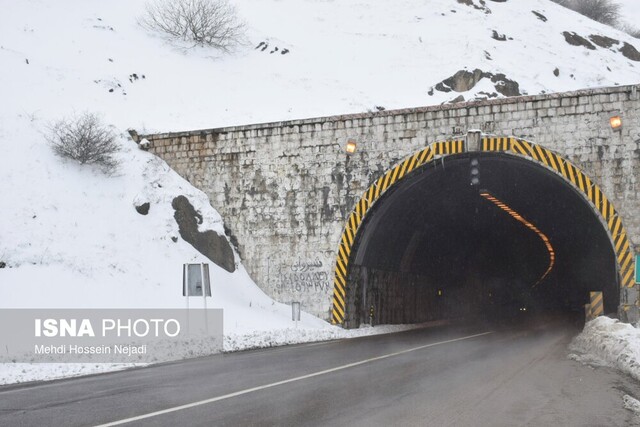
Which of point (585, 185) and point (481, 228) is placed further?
point (481, 228)

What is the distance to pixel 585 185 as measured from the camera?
74.0 ft

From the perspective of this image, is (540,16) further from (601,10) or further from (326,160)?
(326,160)

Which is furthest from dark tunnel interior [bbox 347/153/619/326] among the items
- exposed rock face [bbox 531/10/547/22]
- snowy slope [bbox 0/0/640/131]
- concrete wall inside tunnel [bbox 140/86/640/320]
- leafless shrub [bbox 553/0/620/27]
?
leafless shrub [bbox 553/0/620/27]

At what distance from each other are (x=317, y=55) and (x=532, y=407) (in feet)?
139

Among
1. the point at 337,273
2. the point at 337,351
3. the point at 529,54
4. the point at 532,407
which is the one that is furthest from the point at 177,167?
the point at 529,54

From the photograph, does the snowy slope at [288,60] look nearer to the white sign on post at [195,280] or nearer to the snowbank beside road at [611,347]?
the white sign on post at [195,280]

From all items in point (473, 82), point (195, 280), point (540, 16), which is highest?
point (540, 16)

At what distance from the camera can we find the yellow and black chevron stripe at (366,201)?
954 inches

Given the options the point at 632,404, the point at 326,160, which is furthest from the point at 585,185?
the point at 632,404

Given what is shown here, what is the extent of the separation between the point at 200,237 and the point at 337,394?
55.6 feet

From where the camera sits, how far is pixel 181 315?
21.0 metres

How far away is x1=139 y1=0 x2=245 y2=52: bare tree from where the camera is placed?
4741 centimetres

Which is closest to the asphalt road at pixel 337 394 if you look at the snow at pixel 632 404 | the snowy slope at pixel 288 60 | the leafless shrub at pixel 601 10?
the snow at pixel 632 404

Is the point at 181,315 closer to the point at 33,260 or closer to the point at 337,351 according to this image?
the point at 33,260
